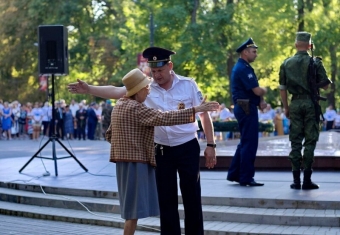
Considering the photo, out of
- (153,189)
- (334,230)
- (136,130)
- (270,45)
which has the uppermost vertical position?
(270,45)

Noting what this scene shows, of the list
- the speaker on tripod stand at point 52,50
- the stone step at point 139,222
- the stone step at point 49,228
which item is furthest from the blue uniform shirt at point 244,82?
the speaker on tripod stand at point 52,50

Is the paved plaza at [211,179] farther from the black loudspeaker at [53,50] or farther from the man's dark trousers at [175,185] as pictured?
the man's dark trousers at [175,185]

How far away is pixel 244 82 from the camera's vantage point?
36.7 feet

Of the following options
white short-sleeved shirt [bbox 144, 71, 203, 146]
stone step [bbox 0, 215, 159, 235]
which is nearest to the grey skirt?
white short-sleeved shirt [bbox 144, 71, 203, 146]

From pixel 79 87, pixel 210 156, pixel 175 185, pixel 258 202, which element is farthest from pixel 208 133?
pixel 258 202

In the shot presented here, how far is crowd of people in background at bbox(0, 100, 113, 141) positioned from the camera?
3628 cm

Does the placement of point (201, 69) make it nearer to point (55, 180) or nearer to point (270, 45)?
point (270, 45)

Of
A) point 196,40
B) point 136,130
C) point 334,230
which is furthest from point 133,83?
point 196,40

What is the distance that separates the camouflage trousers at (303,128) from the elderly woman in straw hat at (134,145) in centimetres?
362

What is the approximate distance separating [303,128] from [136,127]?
12.6ft

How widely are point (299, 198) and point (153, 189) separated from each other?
2.97 meters

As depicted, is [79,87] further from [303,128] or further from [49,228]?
[303,128]

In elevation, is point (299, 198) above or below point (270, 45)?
below

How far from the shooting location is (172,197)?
25.8 feet
